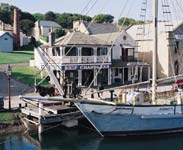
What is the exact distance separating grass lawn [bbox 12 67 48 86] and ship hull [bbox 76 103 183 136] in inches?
772

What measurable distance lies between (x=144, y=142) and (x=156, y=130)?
7.07 feet

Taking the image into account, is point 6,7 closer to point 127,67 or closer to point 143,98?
point 127,67

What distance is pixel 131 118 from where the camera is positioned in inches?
1211

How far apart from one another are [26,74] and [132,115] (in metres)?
27.6

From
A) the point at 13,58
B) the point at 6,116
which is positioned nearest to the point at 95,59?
the point at 6,116

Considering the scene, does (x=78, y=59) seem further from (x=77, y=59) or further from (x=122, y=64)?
(x=122, y=64)

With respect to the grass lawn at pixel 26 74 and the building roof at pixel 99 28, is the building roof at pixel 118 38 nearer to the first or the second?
the grass lawn at pixel 26 74

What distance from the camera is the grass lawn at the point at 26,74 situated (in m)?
50.3

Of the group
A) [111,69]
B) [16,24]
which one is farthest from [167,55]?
[16,24]

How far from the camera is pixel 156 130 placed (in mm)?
31938

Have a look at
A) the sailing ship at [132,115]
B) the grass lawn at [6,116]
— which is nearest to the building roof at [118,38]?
the sailing ship at [132,115]

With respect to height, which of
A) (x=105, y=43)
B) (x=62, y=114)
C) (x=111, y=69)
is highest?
(x=105, y=43)

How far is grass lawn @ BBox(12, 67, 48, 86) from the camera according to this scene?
50334 millimetres

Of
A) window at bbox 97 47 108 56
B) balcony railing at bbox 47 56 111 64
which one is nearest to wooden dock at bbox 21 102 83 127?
balcony railing at bbox 47 56 111 64
